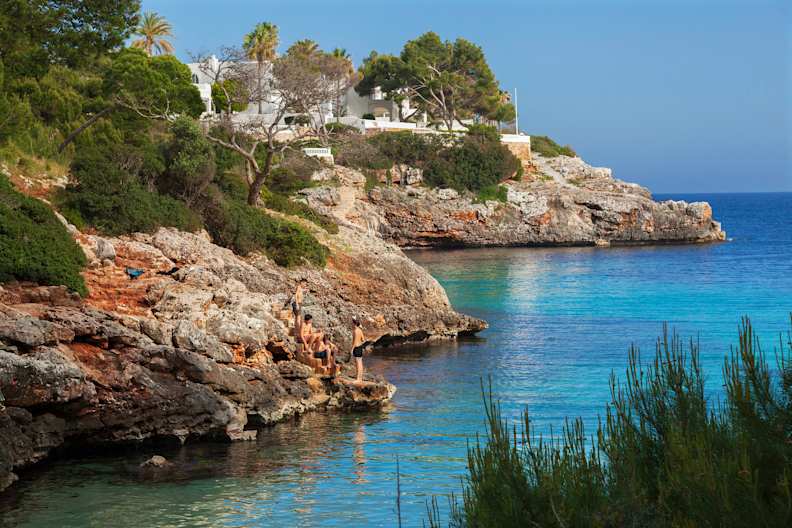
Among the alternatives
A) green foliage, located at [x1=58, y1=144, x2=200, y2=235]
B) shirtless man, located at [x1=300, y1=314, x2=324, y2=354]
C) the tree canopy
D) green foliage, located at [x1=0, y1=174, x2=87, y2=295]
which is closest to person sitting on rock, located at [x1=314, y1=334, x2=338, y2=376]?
shirtless man, located at [x1=300, y1=314, x2=324, y2=354]

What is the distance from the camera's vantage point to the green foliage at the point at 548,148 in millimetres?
94250

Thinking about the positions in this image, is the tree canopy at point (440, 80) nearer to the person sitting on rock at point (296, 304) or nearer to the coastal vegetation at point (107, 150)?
the coastal vegetation at point (107, 150)

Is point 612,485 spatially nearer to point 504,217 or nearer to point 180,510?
point 180,510

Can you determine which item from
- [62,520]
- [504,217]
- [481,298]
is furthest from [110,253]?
[504,217]

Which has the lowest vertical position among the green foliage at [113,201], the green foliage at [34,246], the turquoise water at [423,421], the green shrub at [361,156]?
the turquoise water at [423,421]

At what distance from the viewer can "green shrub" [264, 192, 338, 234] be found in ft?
116

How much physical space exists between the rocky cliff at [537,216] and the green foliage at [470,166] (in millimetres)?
1411

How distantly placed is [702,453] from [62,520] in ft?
33.5

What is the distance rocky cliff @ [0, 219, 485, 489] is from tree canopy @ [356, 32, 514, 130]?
60.0 meters

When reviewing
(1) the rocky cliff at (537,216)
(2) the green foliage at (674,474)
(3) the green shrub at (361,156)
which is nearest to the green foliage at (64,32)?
(2) the green foliage at (674,474)

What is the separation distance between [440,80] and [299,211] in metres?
49.5

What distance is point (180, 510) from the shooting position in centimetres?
1505

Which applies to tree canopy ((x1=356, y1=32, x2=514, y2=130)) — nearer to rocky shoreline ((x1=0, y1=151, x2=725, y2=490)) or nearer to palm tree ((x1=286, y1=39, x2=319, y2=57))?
palm tree ((x1=286, y1=39, x2=319, y2=57))

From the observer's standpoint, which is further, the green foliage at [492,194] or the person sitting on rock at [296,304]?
the green foliage at [492,194]
